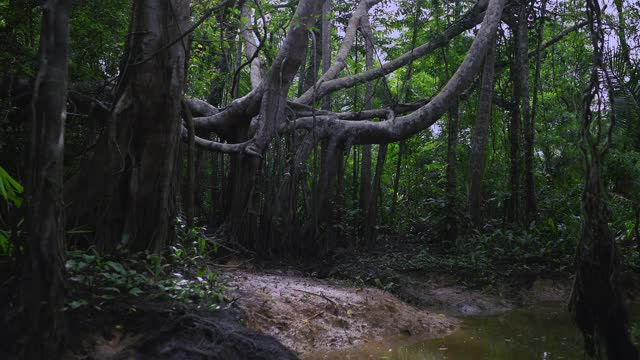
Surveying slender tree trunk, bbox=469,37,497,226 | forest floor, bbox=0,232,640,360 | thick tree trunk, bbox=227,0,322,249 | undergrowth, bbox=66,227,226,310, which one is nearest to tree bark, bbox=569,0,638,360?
forest floor, bbox=0,232,640,360

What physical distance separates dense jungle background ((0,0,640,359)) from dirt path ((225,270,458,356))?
29mm

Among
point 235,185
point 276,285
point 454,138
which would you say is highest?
point 454,138

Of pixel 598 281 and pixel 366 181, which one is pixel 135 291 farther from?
pixel 366 181

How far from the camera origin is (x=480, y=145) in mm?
10555

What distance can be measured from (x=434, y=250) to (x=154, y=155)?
19.4 ft

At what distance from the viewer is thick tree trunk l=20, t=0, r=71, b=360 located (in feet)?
10.7

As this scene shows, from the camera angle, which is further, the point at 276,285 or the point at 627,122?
the point at 276,285

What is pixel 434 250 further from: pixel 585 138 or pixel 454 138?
pixel 585 138

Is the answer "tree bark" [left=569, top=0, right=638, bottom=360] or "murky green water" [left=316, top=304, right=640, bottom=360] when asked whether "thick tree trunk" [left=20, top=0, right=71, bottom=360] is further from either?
"tree bark" [left=569, top=0, right=638, bottom=360]

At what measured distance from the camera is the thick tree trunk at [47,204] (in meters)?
3.25

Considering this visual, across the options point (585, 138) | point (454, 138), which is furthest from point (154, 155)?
point (454, 138)

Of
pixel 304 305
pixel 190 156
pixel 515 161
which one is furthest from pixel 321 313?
pixel 515 161

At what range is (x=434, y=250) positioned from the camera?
1003 centimetres

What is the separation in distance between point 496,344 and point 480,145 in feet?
18.2
